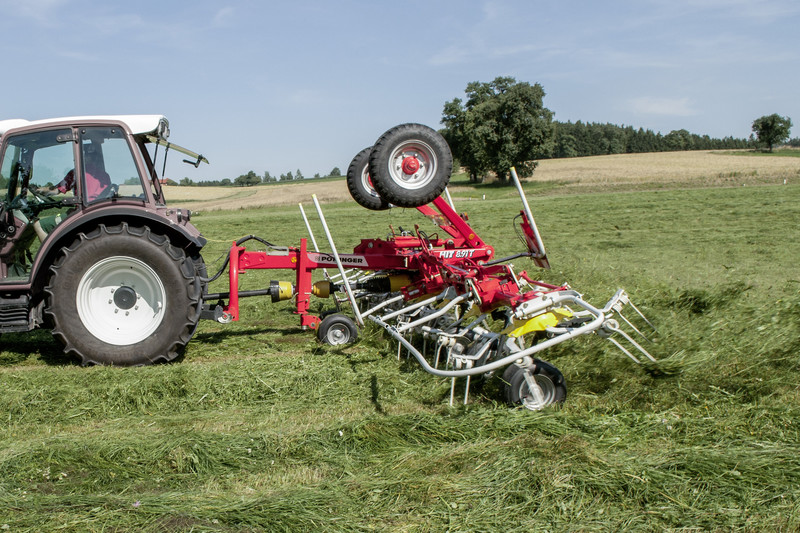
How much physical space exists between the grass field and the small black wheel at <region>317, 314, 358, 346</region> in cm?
18

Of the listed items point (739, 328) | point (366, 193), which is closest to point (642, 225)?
point (366, 193)

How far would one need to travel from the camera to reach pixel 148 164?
6.77m

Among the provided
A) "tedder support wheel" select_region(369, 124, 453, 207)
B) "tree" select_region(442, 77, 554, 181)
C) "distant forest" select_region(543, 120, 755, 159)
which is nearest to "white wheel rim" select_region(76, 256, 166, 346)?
"tedder support wheel" select_region(369, 124, 453, 207)

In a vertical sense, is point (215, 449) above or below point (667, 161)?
below

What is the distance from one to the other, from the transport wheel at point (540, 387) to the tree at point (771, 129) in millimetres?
87245

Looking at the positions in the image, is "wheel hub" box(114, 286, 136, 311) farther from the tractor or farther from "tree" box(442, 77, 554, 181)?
"tree" box(442, 77, 554, 181)

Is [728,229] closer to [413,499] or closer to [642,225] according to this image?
[642,225]

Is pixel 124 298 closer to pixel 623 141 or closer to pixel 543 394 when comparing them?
pixel 543 394

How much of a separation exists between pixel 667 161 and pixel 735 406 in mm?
59624

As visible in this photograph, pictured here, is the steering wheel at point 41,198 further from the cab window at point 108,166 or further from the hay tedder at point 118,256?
the cab window at point 108,166

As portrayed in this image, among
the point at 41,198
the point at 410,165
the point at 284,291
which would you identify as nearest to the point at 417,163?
the point at 410,165

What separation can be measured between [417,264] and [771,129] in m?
87.9

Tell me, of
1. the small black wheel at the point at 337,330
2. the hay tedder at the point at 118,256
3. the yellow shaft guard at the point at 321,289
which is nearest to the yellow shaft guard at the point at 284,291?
the yellow shaft guard at the point at 321,289

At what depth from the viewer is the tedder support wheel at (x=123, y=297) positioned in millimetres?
5895
